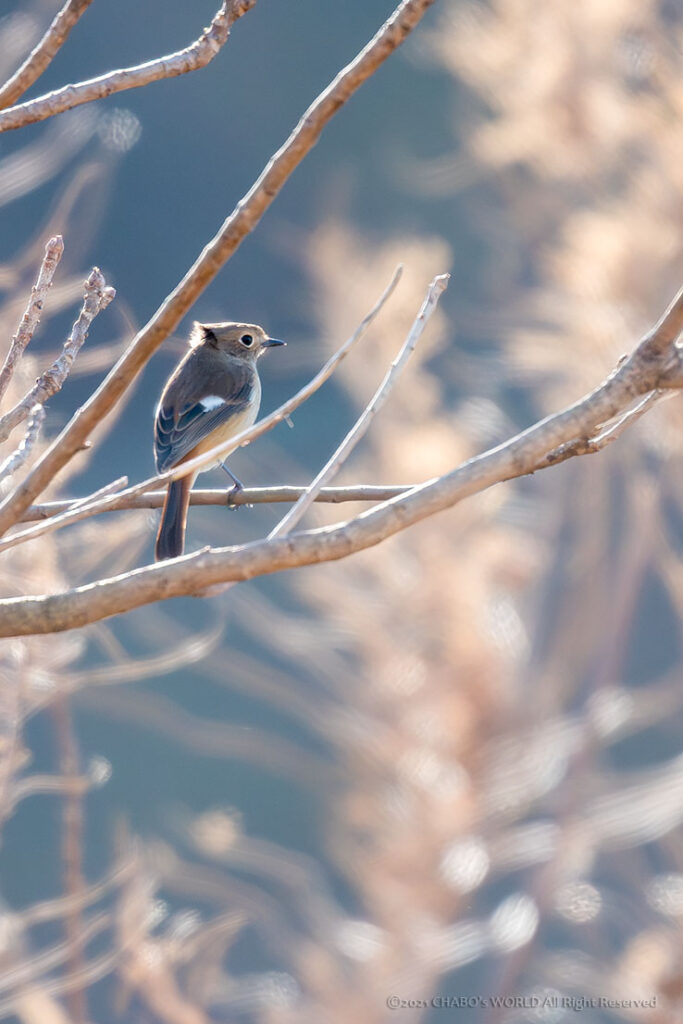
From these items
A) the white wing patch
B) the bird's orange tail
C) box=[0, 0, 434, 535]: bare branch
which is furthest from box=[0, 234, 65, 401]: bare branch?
the white wing patch

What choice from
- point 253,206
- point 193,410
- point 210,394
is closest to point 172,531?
point 193,410

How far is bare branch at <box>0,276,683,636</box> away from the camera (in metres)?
1.17

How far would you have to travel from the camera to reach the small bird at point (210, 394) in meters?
3.41

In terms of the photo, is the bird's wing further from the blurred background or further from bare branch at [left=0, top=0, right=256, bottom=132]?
bare branch at [left=0, top=0, right=256, bottom=132]

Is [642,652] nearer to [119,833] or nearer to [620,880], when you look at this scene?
[620,880]

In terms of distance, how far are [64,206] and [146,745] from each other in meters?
4.12

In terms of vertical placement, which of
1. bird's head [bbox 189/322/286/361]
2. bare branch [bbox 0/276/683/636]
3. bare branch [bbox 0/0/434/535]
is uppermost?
bird's head [bbox 189/322/286/361]

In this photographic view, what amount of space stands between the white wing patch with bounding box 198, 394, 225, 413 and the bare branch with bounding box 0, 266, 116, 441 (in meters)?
1.93

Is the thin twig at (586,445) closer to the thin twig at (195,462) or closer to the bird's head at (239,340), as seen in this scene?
the thin twig at (195,462)

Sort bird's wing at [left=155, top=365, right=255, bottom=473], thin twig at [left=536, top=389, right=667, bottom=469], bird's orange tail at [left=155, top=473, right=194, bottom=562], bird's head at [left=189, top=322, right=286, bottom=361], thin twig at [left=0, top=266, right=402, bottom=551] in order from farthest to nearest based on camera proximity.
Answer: bird's head at [left=189, top=322, right=286, bottom=361] < bird's wing at [left=155, top=365, right=255, bottom=473] < bird's orange tail at [left=155, top=473, right=194, bottom=562] < thin twig at [left=536, top=389, right=667, bottom=469] < thin twig at [left=0, top=266, right=402, bottom=551]

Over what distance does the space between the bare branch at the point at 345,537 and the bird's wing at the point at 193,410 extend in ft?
6.88

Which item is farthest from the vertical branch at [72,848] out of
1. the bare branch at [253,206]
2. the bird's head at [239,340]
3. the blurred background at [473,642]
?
the bare branch at [253,206]

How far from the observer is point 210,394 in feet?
11.8

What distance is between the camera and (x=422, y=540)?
4191mm
